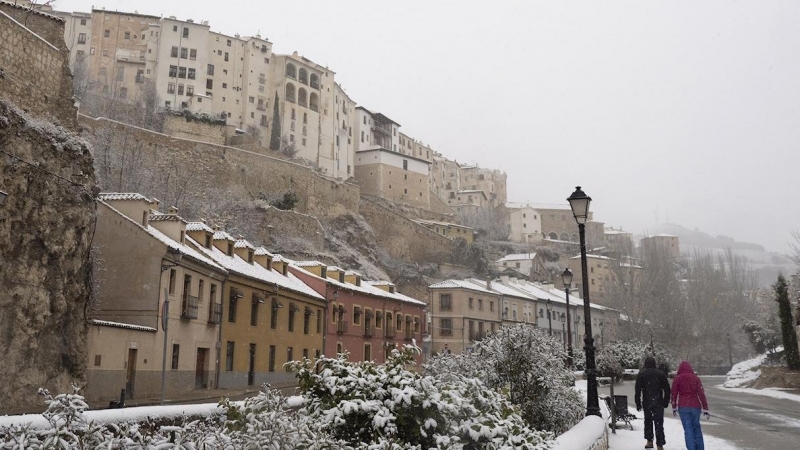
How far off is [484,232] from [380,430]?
3989 inches

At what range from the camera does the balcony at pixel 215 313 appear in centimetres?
2416

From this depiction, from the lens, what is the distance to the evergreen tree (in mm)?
81719

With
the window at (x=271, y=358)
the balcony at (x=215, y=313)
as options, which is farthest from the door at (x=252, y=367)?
the balcony at (x=215, y=313)

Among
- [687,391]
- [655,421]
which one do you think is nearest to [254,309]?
[655,421]

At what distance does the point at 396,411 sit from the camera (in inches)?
205

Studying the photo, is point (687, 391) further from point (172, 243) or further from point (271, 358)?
point (271, 358)

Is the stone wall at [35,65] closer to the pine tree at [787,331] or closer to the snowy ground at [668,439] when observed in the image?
the snowy ground at [668,439]

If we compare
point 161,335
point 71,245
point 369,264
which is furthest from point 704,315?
point 71,245

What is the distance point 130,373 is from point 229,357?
6.86 metres

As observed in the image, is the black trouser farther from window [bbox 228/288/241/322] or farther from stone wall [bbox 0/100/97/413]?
window [bbox 228/288/241/322]

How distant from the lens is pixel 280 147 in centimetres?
8181

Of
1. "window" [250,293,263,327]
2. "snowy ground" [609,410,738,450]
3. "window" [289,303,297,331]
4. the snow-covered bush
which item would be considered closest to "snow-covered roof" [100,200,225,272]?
"window" [250,293,263,327]

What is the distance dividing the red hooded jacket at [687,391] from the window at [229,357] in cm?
1929

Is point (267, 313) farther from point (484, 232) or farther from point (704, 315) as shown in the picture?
point (484, 232)
